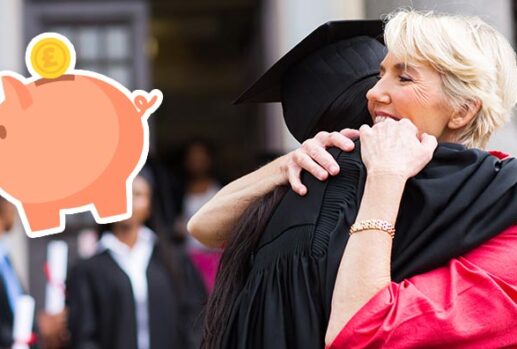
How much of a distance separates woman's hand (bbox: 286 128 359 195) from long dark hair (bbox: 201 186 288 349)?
0.08m

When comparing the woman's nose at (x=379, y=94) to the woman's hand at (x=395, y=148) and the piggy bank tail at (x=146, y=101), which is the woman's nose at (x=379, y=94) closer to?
the woman's hand at (x=395, y=148)

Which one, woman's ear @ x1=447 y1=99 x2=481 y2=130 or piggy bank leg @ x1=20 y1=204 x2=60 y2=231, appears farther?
piggy bank leg @ x1=20 y1=204 x2=60 y2=231

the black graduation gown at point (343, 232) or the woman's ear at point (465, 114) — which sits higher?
the woman's ear at point (465, 114)

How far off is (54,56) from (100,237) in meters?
4.33

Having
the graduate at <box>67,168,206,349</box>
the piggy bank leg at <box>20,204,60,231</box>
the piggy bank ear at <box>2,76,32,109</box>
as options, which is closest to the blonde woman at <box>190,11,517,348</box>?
the piggy bank leg at <box>20,204,60,231</box>

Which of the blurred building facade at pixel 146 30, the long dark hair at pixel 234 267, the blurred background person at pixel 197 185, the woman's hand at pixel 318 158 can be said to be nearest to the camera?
the woman's hand at pixel 318 158

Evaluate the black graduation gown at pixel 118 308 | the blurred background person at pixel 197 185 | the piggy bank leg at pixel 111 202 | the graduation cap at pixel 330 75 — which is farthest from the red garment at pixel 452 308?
the blurred background person at pixel 197 185

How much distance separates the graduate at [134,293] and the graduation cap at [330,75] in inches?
152

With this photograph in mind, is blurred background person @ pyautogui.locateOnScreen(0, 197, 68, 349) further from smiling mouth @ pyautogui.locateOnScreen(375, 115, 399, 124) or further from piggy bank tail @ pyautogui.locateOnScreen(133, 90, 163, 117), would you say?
smiling mouth @ pyautogui.locateOnScreen(375, 115, 399, 124)

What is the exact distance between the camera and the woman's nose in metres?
2.46

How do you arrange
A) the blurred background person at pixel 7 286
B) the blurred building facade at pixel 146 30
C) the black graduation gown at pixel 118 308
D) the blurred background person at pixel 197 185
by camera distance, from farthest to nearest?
1. the blurred background person at pixel 197 185
2. the blurred building facade at pixel 146 30
3. the black graduation gown at pixel 118 308
4. the blurred background person at pixel 7 286

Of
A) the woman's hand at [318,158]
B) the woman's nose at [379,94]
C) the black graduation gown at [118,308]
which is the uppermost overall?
the woman's nose at [379,94]

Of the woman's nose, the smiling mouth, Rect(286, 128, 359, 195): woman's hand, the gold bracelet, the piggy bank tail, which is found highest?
the woman's nose

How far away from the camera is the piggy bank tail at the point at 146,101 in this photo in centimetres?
272
